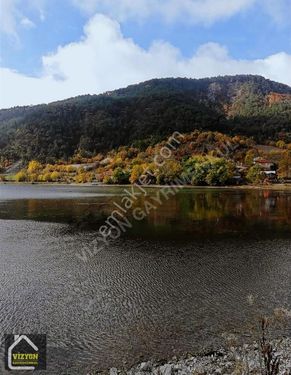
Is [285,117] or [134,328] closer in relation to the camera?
[134,328]

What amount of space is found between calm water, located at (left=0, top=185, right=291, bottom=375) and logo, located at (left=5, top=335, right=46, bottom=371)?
0.23 metres

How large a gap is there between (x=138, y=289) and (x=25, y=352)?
4.70 meters

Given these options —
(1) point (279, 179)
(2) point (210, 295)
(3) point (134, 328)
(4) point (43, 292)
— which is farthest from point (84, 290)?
(1) point (279, 179)

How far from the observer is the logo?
7.88 meters

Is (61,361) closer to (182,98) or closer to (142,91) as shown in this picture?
(182,98)

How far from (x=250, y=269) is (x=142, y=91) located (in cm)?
19187

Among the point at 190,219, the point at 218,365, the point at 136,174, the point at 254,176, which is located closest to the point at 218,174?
the point at 254,176

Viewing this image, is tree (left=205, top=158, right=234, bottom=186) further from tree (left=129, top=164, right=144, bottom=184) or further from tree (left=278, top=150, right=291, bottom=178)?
tree (left=129, top=164, right=144, bottom=184)

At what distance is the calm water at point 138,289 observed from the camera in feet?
28.9

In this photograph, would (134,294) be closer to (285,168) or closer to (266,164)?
(285,168)

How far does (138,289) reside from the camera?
12.5 meters

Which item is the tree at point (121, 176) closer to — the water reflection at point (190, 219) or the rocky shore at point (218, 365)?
the water reflection at point (190, 219)

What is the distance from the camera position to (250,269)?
48.6 feet

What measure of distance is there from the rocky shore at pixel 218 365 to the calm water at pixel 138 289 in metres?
0.41
